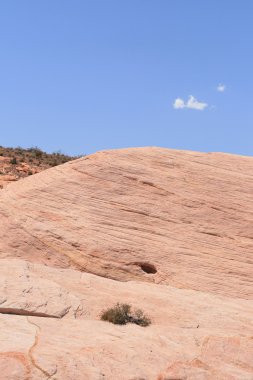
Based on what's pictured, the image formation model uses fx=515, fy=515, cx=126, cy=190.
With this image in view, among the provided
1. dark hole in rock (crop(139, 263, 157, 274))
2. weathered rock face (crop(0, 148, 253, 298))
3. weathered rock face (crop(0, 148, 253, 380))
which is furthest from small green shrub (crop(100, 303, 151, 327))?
dark hole in rock (crop(139, 263, 157, 274))

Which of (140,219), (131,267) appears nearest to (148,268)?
(131,267)

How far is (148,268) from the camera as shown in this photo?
14547mm

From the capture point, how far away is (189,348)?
34.5 feet

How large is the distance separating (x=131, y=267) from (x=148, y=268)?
0.57m

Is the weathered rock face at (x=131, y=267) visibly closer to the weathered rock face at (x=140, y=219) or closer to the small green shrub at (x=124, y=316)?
the weathered rock face at (x=140, y=219)

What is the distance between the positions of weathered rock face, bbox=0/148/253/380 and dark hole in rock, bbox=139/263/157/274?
61 millimetres

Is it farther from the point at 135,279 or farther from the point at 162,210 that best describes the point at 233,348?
the point at 162,210

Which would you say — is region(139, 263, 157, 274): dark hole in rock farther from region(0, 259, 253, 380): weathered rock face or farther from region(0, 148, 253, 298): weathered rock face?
region(0, 259, 253, 380): weathered rock face

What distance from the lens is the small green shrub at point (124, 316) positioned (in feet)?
37.3

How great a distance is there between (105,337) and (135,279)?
3.81 m

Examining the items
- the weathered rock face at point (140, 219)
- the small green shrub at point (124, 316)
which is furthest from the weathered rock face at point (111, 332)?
the weathered rock face at point (140, 219)

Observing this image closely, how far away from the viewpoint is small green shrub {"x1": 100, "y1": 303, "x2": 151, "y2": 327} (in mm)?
11355

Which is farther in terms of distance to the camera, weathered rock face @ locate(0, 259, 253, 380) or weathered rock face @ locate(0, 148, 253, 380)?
weathered rock face @ locate(0, 148, 253, 380)

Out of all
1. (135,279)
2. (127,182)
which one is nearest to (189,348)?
(135,279)
